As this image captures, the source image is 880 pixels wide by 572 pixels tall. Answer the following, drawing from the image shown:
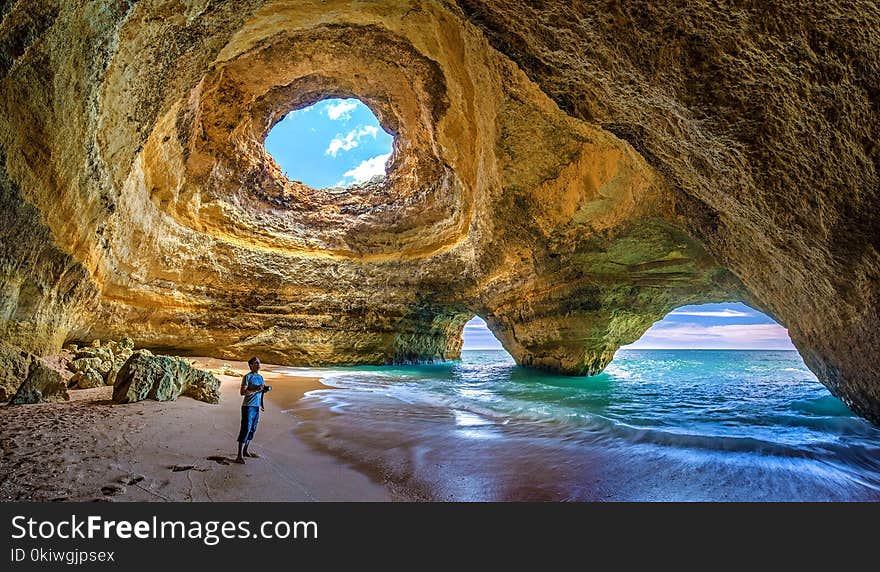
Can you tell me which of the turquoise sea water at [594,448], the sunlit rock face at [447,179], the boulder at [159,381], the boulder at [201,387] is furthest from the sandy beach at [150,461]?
the sunlit rock face at [447,179]

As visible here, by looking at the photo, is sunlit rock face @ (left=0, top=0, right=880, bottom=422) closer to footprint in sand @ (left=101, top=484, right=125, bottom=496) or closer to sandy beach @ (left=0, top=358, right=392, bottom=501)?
sandy beach @ (left=0, top=358, right=392, bottom=501)

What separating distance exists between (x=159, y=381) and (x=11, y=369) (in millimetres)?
1263

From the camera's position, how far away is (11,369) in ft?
13.1

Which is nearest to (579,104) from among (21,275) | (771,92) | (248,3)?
(771,92)

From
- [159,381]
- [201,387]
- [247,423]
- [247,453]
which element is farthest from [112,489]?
[201,387]

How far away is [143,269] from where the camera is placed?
909cm

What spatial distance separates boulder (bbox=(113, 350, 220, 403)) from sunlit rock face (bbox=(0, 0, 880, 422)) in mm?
1718

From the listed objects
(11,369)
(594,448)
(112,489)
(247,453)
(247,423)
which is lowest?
(594,448)

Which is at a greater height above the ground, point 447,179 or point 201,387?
point 447,179

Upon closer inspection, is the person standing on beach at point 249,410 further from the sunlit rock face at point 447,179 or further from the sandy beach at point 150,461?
the sunlit rock face at point 447,179

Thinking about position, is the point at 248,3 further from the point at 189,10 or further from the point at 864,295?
the point at 864,295

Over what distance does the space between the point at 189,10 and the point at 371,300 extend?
9.48 meters

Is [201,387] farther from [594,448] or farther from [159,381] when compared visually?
[594,448]

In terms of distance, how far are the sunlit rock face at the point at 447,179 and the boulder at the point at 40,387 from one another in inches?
49.8
